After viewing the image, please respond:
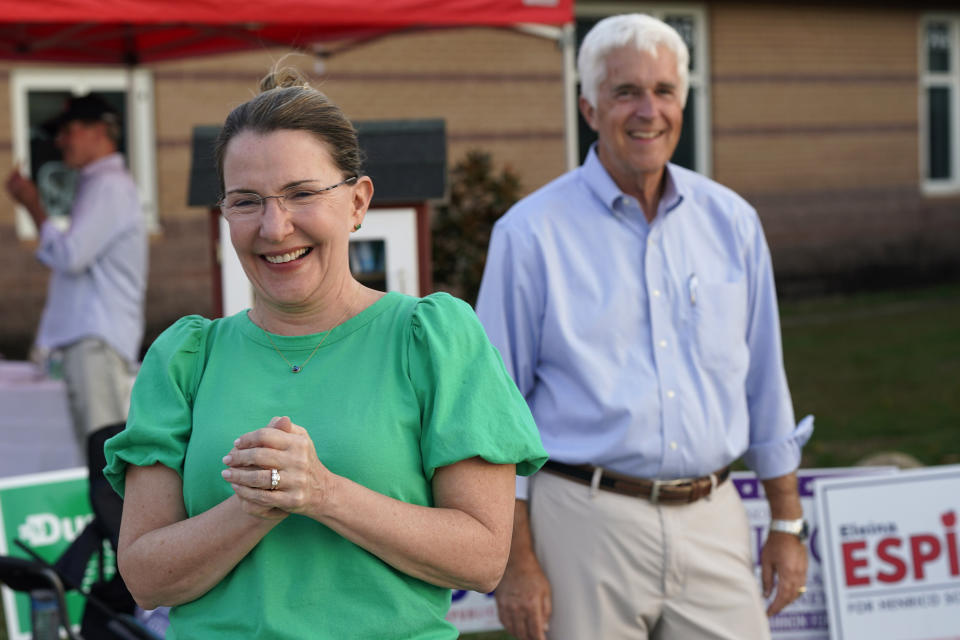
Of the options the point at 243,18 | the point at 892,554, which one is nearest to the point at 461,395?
the point at 892,554

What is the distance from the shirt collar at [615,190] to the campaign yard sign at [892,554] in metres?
1.38

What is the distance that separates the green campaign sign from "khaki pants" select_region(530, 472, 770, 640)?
191 centimetres

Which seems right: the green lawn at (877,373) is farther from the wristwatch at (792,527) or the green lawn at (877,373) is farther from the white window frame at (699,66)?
the wristwatch at (792,527)

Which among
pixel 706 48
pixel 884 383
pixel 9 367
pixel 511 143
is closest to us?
pixel 9 367

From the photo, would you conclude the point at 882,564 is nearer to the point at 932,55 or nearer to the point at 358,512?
the point at 358,512

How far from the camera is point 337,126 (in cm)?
179

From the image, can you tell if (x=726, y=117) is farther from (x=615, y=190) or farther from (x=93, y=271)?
(x=615, y=190)

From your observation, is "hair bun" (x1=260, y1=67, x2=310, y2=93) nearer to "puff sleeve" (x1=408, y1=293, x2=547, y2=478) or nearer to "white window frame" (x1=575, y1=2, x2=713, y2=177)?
"puff sleeve" (x1=408, y1=293, x2=547, y2=478)

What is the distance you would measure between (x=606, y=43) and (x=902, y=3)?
1357cm

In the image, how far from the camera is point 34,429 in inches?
219

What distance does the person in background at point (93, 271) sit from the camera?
5.17 meters

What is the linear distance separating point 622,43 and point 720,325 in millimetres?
677

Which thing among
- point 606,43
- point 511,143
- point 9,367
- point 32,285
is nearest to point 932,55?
point 511,143

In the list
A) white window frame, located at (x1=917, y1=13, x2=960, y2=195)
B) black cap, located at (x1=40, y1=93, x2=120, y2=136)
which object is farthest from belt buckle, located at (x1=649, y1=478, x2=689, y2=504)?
white window frame, located at (x1=917, y1=13, x2=960, y2=195)
